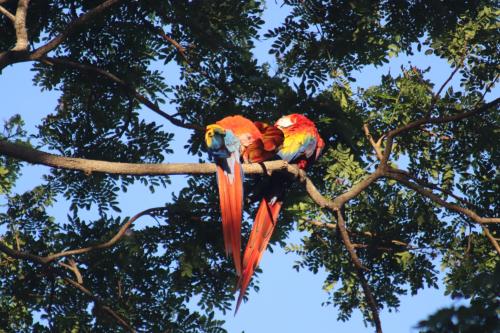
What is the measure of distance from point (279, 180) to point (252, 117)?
711mm

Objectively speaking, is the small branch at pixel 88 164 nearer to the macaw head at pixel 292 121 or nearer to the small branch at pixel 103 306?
the small branch at pixel 103 306

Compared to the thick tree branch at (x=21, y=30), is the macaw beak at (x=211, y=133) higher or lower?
lower

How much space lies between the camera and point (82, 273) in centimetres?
501

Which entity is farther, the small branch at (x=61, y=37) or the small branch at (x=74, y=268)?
the small branch at (x=74, y=268)

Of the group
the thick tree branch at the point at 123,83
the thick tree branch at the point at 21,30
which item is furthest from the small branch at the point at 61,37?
the thick tree branch at the point at 123,83

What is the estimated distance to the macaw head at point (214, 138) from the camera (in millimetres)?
4055

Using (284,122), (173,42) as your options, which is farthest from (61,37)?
(284,122)

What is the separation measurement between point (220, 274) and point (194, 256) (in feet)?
0.97

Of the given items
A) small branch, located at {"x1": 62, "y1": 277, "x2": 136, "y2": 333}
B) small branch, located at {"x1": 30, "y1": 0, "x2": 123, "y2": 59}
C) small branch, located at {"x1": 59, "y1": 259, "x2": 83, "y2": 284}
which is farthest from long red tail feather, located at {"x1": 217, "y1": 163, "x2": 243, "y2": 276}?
small branch, located at {"x1": 30, "y1": 0, "x2": 123, "y2": 59}

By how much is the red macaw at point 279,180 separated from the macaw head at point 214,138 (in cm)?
73

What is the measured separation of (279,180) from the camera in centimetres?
476

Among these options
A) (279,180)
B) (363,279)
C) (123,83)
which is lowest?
(363,279)

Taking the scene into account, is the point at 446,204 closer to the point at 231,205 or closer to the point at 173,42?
the point at 231,205

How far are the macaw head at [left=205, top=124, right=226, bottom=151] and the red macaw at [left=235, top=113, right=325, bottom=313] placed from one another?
0.73 meters
